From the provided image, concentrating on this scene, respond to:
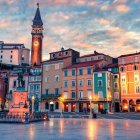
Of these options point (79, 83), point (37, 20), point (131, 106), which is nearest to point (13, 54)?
point (37, 20)

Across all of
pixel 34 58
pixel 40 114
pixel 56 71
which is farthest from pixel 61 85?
pixel 34 58

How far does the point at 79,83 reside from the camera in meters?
76.2

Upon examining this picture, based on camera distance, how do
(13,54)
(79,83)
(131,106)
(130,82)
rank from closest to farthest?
(131,106) → (130,82) → (79,83) → (13,54)

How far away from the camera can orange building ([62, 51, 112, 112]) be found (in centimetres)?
7400

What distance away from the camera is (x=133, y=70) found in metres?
70.8

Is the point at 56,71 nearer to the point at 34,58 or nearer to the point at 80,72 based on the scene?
the point at 80,72

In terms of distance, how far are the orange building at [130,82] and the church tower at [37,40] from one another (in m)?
62.2

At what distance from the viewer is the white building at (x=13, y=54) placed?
138 metres

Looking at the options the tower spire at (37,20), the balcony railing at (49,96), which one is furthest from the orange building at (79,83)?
the tower spire at (37,20)

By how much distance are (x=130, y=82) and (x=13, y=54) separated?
8280 centimetres

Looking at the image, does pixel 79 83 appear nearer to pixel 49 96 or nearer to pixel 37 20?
pixel 49 96

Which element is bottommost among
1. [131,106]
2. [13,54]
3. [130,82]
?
[131,106]

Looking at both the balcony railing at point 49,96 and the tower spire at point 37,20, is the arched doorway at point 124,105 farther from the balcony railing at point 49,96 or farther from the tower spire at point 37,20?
the tower spire at point 37,20

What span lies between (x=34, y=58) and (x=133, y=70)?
67687mm
